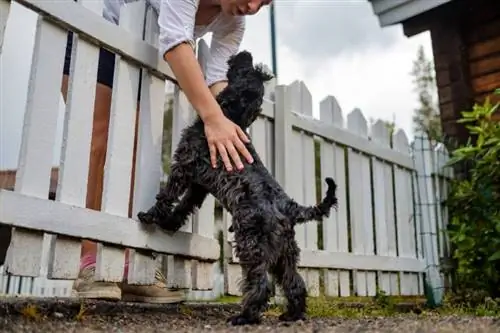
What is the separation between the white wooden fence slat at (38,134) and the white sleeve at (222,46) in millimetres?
684

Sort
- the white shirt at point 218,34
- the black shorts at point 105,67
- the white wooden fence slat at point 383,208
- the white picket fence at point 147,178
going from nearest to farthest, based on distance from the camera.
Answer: the white picket fence at point 147,178 < the black shorts at point 105,67 < the white shirt at point 218,34 < the white wooden fence slat at point 383,208

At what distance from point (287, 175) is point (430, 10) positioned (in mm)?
2161

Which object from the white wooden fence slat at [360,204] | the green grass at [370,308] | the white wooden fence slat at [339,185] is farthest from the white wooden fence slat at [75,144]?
the white wooden fence slat at [360,204]

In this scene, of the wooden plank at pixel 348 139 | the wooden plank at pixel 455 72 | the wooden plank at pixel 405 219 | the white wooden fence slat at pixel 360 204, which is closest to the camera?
the wooden plank at pixel 348 139

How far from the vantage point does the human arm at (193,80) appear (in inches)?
70.6

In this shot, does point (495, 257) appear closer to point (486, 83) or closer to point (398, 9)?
point (486, 83)

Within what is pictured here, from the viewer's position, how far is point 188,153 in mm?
1889

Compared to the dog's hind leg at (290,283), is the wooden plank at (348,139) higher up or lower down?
higher up

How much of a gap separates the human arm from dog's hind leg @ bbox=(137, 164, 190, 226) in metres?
0.16

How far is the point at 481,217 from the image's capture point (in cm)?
337

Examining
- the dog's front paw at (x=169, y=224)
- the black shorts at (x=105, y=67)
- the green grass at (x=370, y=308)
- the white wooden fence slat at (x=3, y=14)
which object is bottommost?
the green grass at (x=370, y=308)

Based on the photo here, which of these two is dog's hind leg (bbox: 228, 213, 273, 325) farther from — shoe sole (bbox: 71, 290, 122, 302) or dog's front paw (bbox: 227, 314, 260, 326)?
shoe sole (bbox: 71, 290, 122, 302)

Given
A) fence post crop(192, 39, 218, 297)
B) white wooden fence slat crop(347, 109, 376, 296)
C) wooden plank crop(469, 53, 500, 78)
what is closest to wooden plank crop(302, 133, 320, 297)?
white wooden fence slat crop(347, 109, 376, 296)

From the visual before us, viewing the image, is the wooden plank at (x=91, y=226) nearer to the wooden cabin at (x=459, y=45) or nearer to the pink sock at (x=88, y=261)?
the pink sock at (x=88, y=261)
